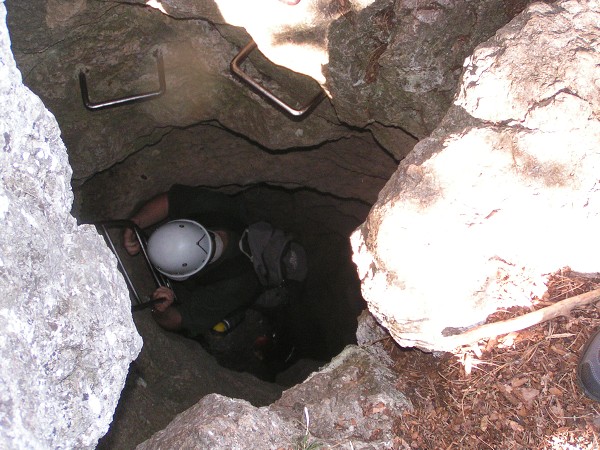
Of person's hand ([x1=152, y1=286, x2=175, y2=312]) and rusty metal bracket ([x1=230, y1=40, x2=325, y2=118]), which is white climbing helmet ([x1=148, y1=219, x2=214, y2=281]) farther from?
rusty metal bracket ([x1=230, y1=40, x2=325, y2=118])

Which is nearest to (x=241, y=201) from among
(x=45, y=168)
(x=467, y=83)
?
(x=467, y=83)

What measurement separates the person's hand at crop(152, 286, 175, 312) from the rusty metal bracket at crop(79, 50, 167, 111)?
1466 millimetres

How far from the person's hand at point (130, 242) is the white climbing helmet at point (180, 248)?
117 mm

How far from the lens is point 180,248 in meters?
3.71

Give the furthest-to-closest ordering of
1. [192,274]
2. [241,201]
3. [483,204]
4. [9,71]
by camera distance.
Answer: [241,201] → [192,274] → [483,204] → [9,71]

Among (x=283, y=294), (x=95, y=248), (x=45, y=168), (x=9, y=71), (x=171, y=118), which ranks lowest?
(x=283, y=294)

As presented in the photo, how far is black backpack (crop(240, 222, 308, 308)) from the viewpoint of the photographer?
13.1 ft

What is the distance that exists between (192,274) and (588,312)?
273 centimetres

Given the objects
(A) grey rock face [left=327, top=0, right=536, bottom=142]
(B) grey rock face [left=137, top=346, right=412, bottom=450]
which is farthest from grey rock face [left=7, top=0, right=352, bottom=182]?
(B) grey rock face [left=137, top=346, right=412, bottom=450]

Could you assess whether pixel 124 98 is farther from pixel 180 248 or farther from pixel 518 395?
pixel 518 395

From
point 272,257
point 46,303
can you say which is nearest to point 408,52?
point 46,303

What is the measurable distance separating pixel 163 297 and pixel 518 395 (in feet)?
8.48

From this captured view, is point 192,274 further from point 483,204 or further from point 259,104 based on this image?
point 483,204

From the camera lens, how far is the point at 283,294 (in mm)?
4324
